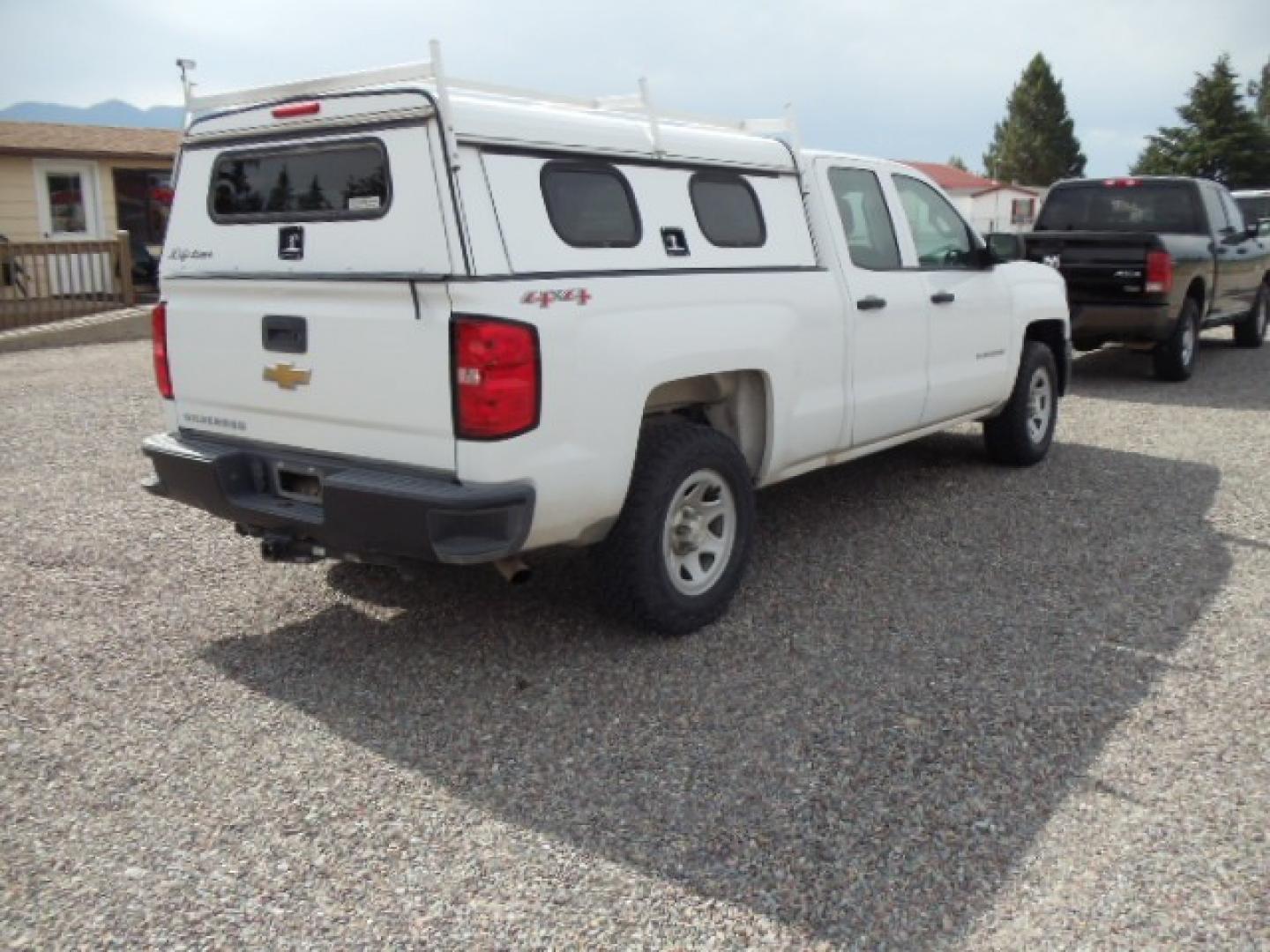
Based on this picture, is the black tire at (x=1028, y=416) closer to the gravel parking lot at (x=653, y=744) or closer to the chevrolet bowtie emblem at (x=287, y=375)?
the gravel parking lot at (x=653, y=744)

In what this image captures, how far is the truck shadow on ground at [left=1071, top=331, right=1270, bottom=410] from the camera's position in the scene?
10.1 m

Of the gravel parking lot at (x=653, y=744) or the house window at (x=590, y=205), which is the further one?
the house window at (x=590, y=205)

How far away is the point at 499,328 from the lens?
3566 millimetres

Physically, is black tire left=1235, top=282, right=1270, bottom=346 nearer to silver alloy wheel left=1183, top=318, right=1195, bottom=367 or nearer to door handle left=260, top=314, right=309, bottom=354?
silver alloy wheel left=1183, top=318, right=1195, bottom=367

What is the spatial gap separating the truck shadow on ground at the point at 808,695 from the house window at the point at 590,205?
162 centimetres

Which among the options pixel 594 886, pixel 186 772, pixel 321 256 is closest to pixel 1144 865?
pixel 594 886

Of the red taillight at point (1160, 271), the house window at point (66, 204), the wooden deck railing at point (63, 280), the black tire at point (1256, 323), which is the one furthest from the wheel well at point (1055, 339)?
the house window at point (66, 204)

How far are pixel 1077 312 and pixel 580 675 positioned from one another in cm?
800

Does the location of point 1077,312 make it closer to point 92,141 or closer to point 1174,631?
point 1174,631

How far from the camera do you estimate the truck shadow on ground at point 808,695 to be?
3.07 metres

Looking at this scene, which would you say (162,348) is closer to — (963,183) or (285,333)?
(285,333)

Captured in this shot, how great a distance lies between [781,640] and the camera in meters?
4.51

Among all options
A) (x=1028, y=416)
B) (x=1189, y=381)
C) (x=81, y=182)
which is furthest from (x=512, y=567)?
(x=81, y=182)

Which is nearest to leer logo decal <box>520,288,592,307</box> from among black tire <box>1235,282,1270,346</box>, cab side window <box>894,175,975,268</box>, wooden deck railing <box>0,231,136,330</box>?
cab side window <box>894,175,975,268</box>
